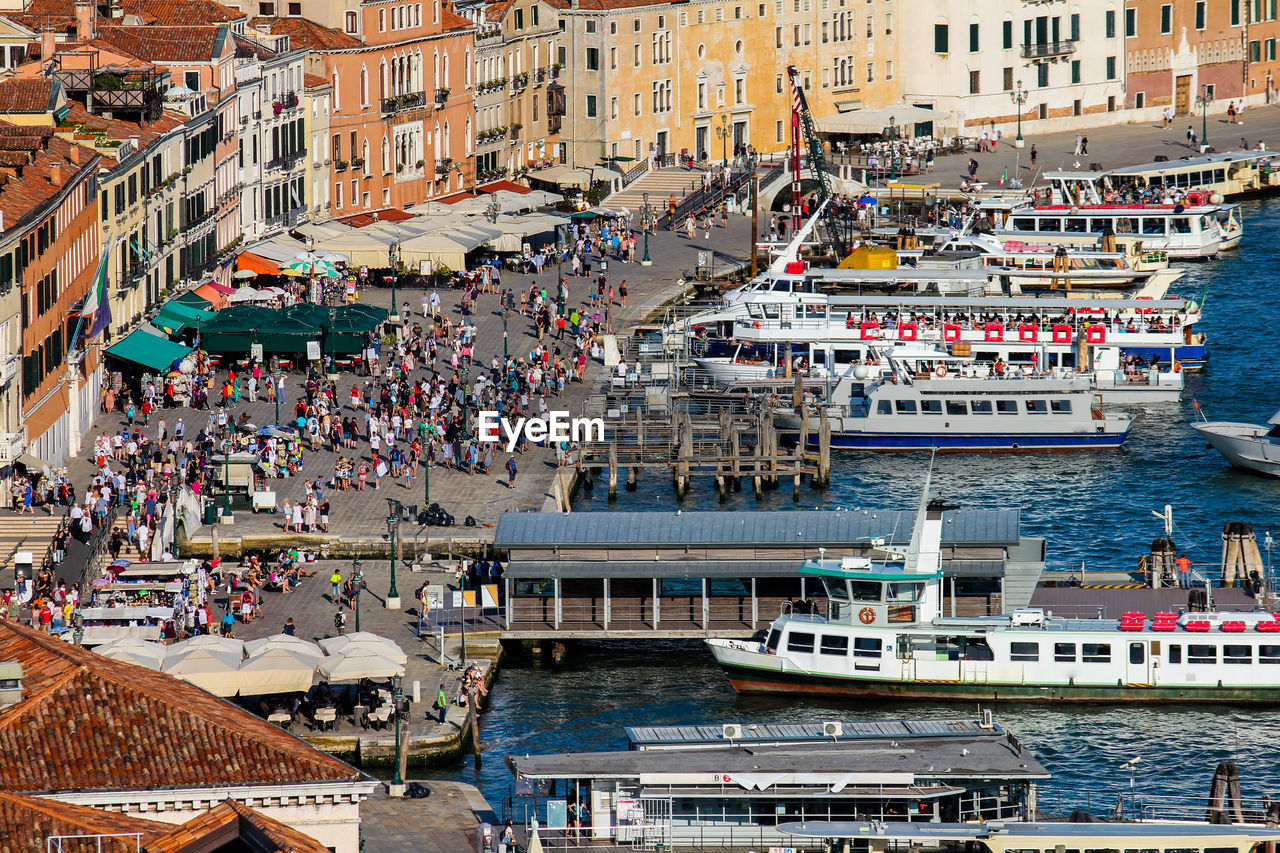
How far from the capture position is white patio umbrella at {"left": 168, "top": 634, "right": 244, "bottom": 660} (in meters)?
60.7

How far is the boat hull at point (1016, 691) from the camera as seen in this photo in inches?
2525

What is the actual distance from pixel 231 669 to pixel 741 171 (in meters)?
90.9

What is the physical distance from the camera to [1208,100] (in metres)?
183

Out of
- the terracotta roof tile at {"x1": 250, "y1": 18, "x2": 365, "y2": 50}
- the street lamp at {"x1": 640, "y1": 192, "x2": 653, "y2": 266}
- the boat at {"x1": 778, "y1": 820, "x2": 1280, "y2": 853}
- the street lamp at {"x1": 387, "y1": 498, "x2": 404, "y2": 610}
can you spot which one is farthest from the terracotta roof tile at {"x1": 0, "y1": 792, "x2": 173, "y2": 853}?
the street lamp at {"x1": 640, "y1": 192, "x2": 653, "y2": 266}

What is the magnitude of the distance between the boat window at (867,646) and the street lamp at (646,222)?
63.8 metres

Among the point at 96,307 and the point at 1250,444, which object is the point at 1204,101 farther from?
the point at 96,307

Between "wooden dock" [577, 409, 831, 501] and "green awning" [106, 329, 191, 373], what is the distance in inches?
636

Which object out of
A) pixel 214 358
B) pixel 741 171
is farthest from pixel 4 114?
pixel 741 171

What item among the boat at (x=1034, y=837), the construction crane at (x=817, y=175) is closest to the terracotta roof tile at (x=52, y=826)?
the boat at (x=1034, y=837)

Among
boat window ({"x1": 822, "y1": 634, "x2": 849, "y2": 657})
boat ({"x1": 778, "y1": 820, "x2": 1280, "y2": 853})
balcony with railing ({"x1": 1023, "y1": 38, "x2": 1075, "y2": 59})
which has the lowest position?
boat ({"x1": 778, "y1": 820, "x2": 1280, "y2": 853})

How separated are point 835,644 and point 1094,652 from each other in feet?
21.4

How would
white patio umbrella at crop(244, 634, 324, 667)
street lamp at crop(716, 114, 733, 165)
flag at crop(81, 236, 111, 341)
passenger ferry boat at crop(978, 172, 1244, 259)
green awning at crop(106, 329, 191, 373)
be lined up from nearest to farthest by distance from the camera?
white patio umbrella at crop(244, 634, 324, 667), flag at crop(81, 236, 111, 341), green awning at crop(106, 329, 191, 373), passenger ferry boat at crop(978, 172, 1244, 259), street lamp at crop(716, 114, 733, 165)

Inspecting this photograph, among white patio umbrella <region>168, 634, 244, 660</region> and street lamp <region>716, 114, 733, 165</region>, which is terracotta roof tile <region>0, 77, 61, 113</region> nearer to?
white patio umbrella <region>168, 634, 244, 660</region>

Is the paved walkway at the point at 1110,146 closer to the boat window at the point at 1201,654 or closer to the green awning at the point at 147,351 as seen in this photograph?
the green awning at the point at 147,351
